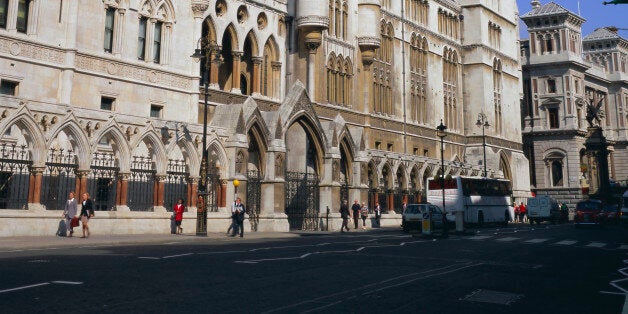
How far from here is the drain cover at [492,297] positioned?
9.12 m

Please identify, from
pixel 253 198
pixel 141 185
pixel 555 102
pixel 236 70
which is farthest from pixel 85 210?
pixel 555 102

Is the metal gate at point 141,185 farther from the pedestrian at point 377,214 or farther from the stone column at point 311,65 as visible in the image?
the pedestrian at point 377,214

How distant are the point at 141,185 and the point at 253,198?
7.15 m

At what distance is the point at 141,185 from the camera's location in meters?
26.4

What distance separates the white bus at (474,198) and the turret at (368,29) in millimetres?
11950

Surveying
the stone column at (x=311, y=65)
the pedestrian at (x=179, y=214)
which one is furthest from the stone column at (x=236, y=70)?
the pedestrian at (x=179, y=214)

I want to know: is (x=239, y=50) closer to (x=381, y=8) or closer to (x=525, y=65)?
(x=381, y=8)

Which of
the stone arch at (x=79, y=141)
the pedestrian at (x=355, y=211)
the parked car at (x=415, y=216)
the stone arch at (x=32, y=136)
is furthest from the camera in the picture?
the pedestrian at (x=355, y=211)

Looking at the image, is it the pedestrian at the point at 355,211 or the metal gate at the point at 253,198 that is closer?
the metal gate at the point at 253,198

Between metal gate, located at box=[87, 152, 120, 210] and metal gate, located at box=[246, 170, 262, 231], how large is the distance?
751 centimetres

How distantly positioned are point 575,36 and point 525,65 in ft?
25.6

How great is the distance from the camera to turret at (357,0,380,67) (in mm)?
45375

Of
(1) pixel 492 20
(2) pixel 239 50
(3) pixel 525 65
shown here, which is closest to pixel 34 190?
(2) pixel 239 50

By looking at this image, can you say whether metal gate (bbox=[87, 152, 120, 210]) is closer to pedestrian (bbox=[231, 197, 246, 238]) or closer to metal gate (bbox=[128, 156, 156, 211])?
metal gate (bbox=[128, 156, 156, 211])
